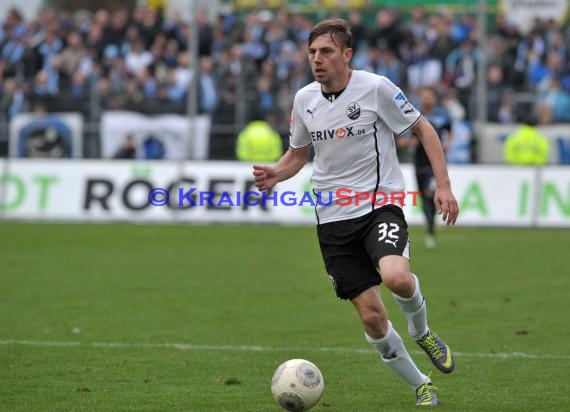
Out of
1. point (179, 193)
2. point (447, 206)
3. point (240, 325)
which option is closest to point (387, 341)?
point (447, 206)

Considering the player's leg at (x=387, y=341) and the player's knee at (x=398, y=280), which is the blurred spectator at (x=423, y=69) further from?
the player's knee at (x=398, y=280)

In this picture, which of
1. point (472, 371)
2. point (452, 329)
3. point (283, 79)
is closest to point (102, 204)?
point (283, 79)

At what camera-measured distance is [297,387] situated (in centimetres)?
700

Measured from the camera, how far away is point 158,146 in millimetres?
24828

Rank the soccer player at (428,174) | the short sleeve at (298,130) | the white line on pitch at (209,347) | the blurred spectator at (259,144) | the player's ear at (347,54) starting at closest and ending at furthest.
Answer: the player's ear at (347,54)
the short sleeve at (298,130)
the white line on pitch at (209,347)
the soccer player at (428,174)
the blurred spectator at (259,144)

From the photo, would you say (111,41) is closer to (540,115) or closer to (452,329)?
(540,115)

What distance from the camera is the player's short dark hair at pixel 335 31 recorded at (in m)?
7.27

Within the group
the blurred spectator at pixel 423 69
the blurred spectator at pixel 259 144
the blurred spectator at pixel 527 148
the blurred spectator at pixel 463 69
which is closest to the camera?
the blurred spectator at pixel 527 148

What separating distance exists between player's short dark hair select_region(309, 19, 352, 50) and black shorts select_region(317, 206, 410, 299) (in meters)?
1.04

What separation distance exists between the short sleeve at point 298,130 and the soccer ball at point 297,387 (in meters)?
1.47

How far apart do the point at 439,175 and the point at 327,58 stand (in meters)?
0.97

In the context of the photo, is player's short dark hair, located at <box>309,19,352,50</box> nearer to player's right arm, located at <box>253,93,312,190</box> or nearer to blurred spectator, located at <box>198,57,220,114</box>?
player's right arm, located at <box>253,93,312,190</box>

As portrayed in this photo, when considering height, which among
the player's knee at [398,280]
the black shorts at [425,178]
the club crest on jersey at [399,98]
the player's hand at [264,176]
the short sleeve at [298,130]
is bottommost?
the black shorts at [425,178]

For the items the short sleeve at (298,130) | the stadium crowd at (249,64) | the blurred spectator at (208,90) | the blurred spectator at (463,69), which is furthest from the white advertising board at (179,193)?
the short sleeve at (298,130)
